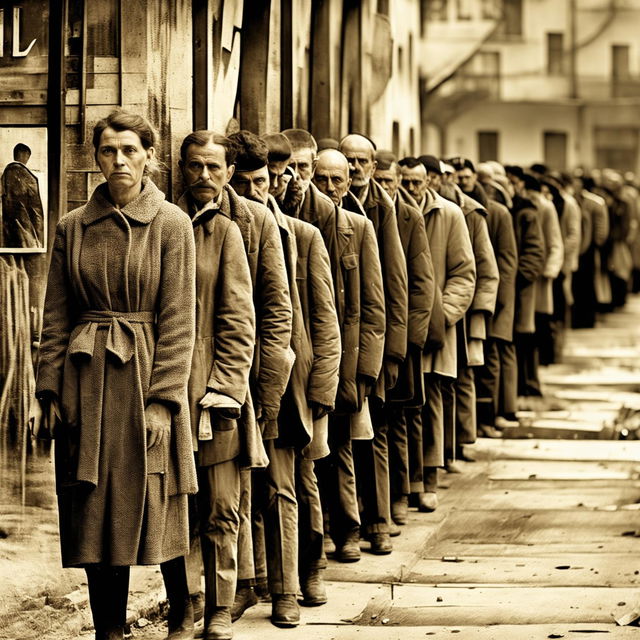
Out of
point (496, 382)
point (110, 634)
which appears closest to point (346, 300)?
point (110, 634)

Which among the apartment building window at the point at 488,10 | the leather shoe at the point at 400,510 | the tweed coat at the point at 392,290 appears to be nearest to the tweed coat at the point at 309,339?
the tweed coat at the point at 392,290

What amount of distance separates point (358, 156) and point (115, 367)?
3910mm

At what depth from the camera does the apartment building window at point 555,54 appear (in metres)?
59.8

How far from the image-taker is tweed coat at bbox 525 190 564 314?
16.9 metres

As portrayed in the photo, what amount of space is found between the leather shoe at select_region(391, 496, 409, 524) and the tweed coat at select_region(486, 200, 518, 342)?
3491 millimetres

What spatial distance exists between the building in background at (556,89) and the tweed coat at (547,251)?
40105 mm

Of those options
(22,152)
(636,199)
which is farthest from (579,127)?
(22,152)

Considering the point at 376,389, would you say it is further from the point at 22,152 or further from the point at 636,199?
the point at 636,199

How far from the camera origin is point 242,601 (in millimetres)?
8391

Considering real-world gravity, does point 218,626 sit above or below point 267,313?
below

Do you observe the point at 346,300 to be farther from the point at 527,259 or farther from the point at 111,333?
the point at 527,259

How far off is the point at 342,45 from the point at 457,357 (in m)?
5.24

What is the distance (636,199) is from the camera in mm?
30375

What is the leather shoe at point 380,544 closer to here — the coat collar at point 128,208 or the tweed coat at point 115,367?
the tweed coat at point 115,367
